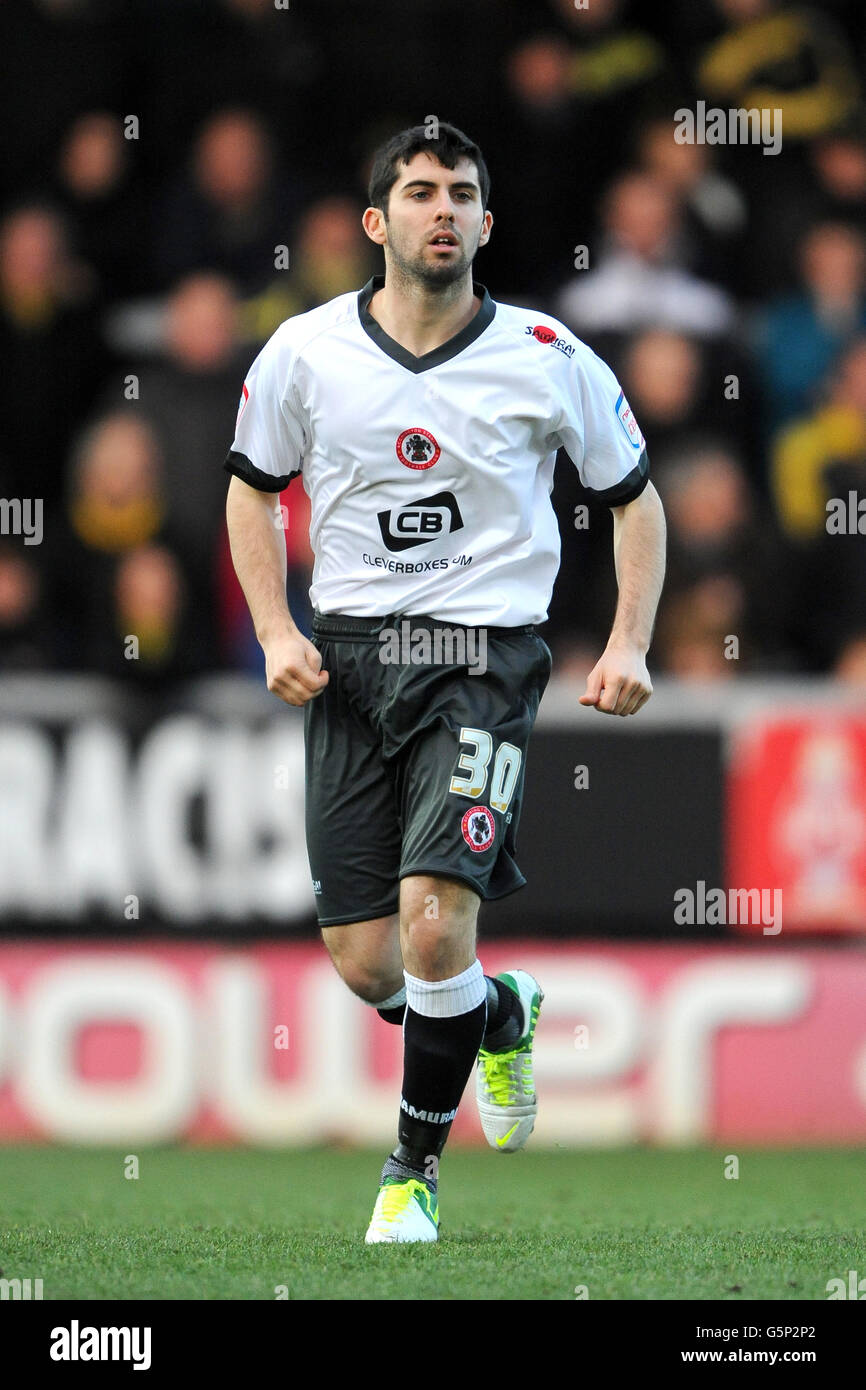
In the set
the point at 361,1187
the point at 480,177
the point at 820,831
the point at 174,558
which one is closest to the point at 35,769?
the point at 174,558

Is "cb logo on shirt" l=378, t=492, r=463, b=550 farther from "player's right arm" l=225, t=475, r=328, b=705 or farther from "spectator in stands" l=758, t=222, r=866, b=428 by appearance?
"spectator in stands" l=758, t=222, r=866, b=428

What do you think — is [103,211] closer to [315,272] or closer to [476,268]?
[315,272]

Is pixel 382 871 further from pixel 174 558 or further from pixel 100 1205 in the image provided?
pixel 174 558

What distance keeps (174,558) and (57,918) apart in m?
1.71

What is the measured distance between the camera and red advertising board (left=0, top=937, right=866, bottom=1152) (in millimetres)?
8883

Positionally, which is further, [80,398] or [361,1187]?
[80,398]

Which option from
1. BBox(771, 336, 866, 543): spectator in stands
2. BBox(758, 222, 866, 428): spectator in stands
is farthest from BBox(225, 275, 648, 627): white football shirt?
BBox(758, 222, 866, 428): spectator in stands

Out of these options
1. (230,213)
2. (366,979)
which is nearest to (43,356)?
(230,213)

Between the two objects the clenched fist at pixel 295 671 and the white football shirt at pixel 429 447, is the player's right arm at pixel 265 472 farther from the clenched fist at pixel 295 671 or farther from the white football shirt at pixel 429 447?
the clenched fist at pixel 295 671

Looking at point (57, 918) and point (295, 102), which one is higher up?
point (295, 102)

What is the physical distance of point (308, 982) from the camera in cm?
899

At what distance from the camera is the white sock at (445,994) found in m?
5.34

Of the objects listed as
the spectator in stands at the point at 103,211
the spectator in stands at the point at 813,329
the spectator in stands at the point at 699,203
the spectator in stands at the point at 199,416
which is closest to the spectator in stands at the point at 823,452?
the spectator in stands at the point at 813,329

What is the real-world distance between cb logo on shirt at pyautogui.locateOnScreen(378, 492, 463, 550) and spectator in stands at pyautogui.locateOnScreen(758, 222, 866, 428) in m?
5.31
